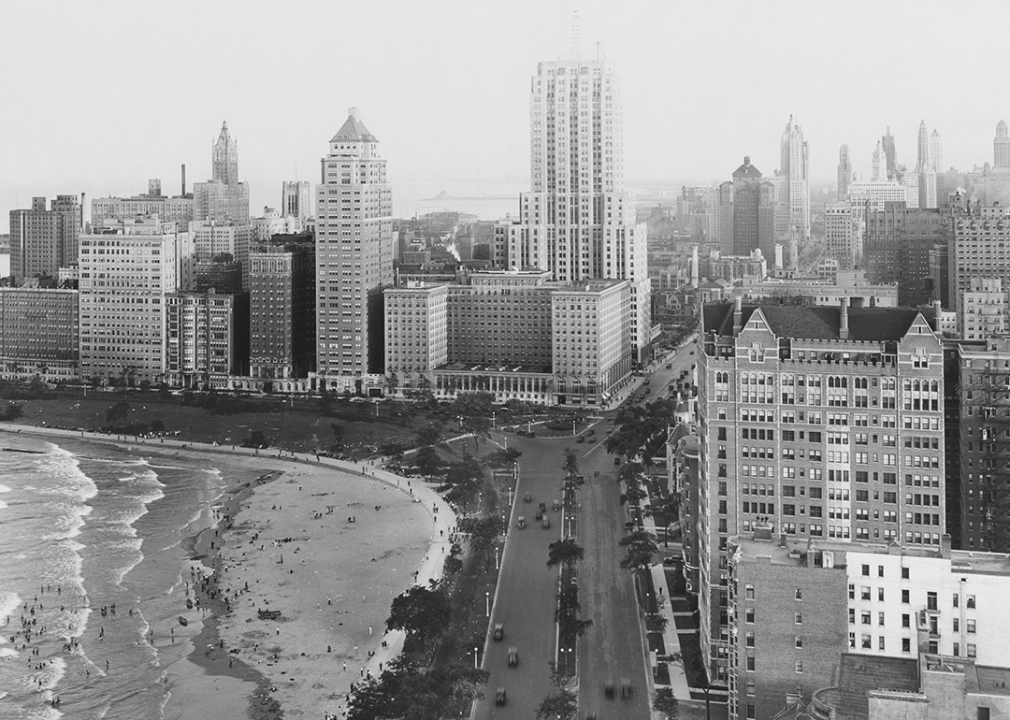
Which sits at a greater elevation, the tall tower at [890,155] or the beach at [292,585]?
the tall tower at [890,155]

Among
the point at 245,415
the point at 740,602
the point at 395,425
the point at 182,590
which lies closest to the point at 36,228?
the point at 245,415

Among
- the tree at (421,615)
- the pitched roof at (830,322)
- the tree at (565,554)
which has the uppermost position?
the pitched roof at (830,322)

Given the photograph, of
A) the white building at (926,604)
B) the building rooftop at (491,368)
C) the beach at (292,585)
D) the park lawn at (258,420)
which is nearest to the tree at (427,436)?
the park lawn at (258,420)

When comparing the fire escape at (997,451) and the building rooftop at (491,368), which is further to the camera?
the building rooftop at (491,368)

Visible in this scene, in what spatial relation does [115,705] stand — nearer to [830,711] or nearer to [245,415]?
[830,711]

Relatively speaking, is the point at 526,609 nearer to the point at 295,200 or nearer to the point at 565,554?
the point at 565,554

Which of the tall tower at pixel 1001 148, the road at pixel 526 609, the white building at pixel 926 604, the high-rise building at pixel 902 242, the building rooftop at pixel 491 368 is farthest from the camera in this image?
the high-rise building at pixel 902 242

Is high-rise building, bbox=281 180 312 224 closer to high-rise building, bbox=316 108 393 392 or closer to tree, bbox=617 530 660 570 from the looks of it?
high-rise building, bbox=316 108 393 392

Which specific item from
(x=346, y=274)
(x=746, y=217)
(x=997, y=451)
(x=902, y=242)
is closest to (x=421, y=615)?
(x=997, y=451)

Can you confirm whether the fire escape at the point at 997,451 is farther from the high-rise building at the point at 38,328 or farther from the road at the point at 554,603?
the high-rise building at the point at 38,328
